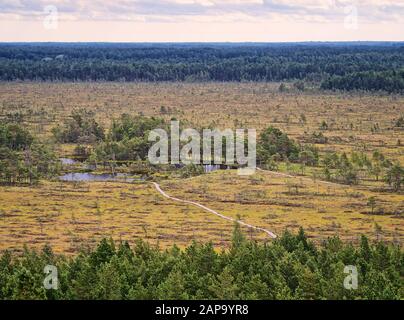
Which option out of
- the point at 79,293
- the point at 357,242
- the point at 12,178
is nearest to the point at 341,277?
the point at 79,293

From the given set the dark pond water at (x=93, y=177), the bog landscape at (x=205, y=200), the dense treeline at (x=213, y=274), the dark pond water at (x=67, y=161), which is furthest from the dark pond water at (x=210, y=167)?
the dense treeline at (x=213, y=274)

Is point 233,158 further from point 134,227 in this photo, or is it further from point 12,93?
point 12,93

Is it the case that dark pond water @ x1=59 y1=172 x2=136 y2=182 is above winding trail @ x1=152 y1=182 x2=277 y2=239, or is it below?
below

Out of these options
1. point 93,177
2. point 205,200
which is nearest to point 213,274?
point 205,200

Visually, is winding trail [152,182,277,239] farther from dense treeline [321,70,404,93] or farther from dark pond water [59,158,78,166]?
dense treeline [321,70,404,93]

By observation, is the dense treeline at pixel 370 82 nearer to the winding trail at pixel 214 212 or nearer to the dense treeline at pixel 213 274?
the winding trail at pixel 214 212

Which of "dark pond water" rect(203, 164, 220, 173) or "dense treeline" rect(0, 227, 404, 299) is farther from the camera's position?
"dark pond water" rect(203, 164, 220, 173)

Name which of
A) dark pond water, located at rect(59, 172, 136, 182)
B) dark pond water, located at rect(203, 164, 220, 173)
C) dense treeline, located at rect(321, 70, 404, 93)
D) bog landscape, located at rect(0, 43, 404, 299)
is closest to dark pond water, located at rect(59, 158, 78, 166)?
bog landscape, located at rect(0, 43, 404, 299)
